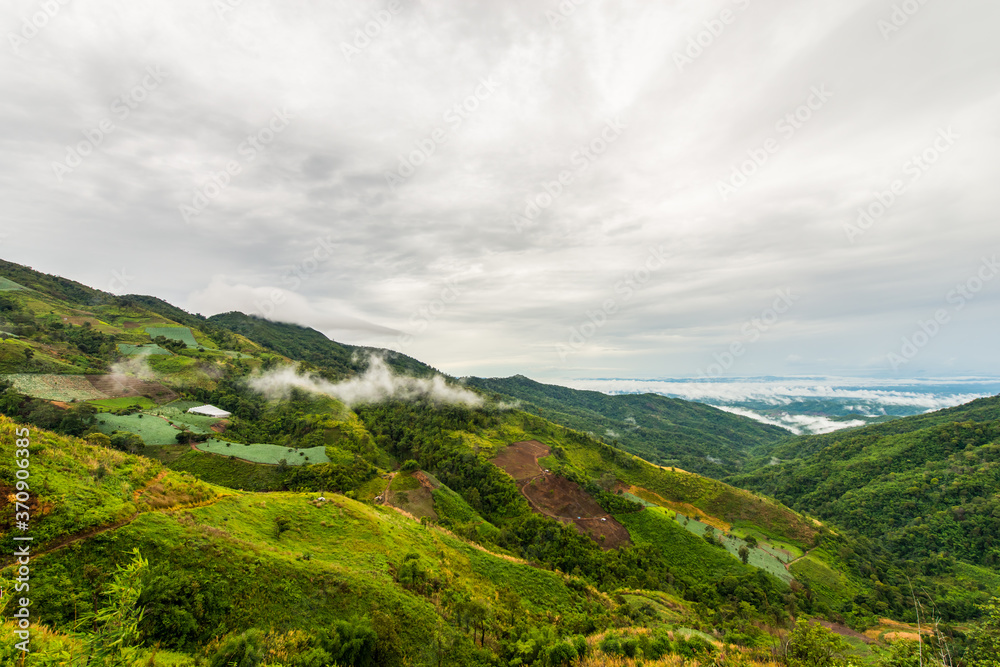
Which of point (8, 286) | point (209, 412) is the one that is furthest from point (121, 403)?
point (8, 286)

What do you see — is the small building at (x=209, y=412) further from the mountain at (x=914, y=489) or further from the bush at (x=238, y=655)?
the mountain at (x=914, y=489)

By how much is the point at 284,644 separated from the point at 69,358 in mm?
144489

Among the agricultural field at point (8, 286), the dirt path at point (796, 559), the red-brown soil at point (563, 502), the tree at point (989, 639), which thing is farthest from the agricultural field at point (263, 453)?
the agricultural field at point (8, 286)

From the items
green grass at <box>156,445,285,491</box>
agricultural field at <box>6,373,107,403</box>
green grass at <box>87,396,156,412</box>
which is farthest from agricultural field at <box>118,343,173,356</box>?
green grass at <box>156,445,285,491</box>

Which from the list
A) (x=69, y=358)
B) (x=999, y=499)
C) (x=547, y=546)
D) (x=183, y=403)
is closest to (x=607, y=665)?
(x=547, y=546)

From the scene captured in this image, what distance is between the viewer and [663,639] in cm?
2728

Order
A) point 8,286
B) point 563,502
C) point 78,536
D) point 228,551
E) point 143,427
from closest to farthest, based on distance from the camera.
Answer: point 78,536
point 228,551
point 143,427
point 563,502
point 8,286

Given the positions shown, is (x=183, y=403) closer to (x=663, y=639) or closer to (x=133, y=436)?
(x=133, y=436)

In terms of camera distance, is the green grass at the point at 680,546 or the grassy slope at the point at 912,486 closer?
the green grass at the point at 680,546

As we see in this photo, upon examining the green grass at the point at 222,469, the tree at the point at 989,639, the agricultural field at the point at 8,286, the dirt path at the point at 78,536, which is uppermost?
the agricultural field at the point at 8,286

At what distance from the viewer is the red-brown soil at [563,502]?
82.4m

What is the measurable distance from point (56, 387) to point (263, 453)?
56648 millimetres

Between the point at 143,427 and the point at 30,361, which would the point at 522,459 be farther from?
the point at 30,361

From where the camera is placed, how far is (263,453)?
276ft
